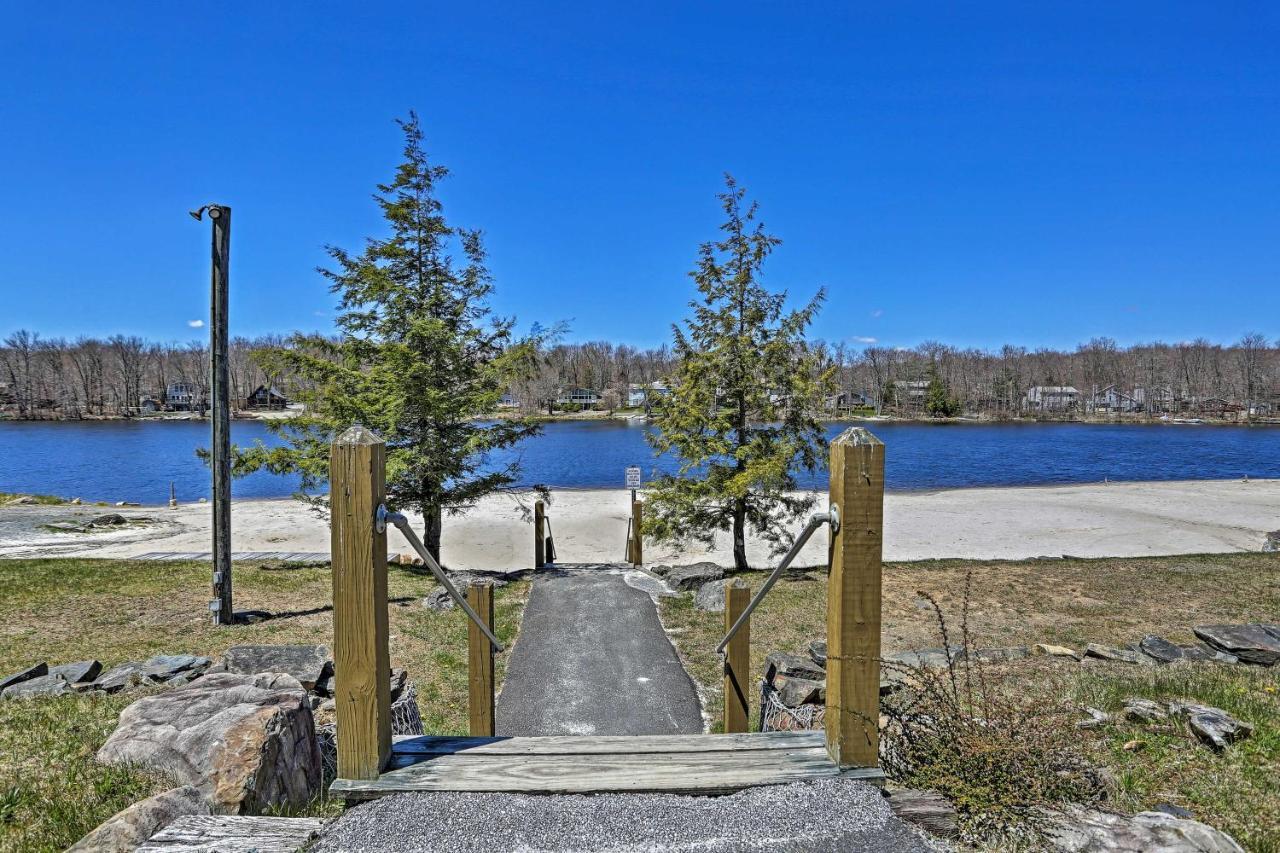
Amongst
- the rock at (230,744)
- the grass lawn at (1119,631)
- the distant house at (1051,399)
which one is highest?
the distant house at (1051,399)

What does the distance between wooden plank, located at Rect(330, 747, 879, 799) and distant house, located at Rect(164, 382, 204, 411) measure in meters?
131

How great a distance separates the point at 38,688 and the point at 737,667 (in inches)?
232

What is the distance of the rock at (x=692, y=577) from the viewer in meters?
11.2

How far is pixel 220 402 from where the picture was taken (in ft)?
28.2

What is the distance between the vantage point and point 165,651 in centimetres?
748

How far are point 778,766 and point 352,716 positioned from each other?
75.3 inches

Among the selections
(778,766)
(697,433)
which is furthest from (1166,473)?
(778,766)

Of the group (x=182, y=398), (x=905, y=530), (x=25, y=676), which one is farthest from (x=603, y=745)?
(x=182, y=398)

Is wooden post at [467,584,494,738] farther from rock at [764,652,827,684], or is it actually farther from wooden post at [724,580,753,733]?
rock at [764,652,827,684]

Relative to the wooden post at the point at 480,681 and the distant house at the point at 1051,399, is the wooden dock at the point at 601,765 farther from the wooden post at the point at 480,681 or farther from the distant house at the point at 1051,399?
the distant house at the point at 1051,399

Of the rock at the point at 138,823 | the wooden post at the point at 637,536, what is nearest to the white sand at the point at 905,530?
the wooden post at the point at 637,536

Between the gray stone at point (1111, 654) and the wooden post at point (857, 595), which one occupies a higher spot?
the wooden post at point (857, 595)

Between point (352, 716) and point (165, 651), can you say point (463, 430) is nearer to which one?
point (165, 651)

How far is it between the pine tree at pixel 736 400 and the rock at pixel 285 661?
303 inches
